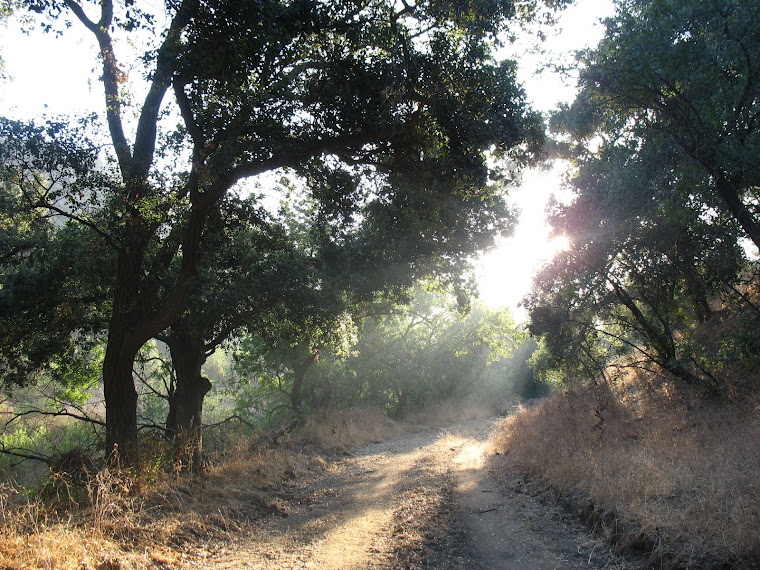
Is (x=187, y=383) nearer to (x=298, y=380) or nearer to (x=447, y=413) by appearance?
(x=298, y=380)

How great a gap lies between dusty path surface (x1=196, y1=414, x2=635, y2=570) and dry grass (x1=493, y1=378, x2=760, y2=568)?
1.58ft

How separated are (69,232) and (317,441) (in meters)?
9.74

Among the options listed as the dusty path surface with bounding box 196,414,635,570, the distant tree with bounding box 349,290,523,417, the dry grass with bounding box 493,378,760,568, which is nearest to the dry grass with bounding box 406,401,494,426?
the distant tree with bounding box 349,290,523,417

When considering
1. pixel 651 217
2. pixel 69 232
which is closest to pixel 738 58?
pixel 651 217

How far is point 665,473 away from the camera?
6184 mm

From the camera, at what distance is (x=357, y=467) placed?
12750mm

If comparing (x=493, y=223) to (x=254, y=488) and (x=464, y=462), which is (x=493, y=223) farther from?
(x=254, y=488)

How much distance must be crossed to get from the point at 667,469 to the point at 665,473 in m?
0.21

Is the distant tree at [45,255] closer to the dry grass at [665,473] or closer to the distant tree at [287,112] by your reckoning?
the distant tree at [287,112]

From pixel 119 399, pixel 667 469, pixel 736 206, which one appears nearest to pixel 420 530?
pixel 667 469

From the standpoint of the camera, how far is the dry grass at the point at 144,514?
4.32 metres

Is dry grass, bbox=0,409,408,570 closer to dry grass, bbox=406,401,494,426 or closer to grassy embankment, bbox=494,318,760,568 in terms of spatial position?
grassy embankment, bbox=494,318,760,568

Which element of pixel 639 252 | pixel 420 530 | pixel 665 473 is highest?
pixel 639 252

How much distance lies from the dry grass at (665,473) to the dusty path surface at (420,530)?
482mm
